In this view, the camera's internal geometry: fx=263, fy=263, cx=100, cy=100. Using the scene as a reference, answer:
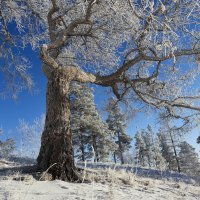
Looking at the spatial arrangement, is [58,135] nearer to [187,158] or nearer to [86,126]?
[86,126]

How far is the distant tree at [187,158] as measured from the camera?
47.2 metres

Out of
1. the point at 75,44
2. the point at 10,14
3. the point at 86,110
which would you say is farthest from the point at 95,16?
the point at 86,110

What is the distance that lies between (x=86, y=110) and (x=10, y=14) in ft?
62.7

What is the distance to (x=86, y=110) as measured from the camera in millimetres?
27906

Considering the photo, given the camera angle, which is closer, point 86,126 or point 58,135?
point 58,135

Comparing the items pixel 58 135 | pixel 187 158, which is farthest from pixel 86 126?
pixel 187 158

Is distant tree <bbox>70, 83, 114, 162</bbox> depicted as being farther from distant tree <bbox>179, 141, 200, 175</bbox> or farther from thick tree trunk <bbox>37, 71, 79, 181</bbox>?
distant tree <bbox>179, 141, 200, 175</bbox>

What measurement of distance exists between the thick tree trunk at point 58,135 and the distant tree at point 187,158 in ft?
144

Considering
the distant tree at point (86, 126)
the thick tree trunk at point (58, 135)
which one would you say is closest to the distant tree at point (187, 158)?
the distant tree at point (86, 126)

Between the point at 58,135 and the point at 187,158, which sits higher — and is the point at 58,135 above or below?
below

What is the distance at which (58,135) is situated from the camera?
6.29 m

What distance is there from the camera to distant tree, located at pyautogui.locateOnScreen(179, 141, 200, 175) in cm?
4723

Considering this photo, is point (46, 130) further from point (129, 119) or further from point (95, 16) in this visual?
point (129, 119)

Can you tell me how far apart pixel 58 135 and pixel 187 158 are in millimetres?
45862
